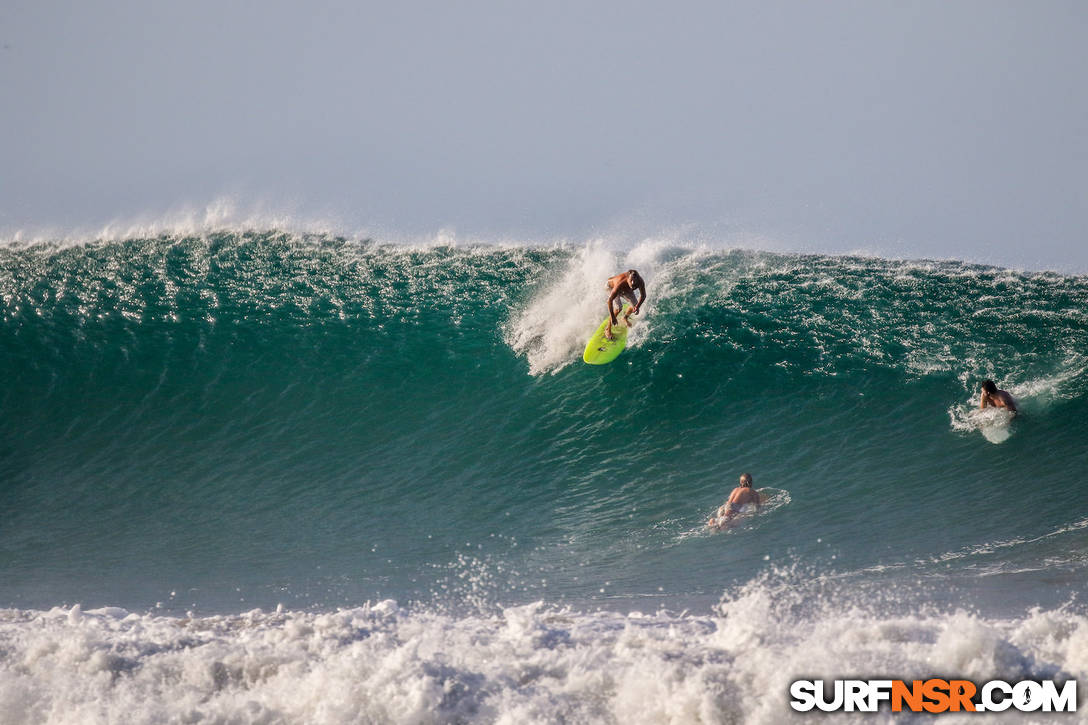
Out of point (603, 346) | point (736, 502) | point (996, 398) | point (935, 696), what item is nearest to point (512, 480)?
point (736, 502)

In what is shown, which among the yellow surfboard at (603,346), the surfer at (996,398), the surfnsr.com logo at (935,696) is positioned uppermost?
the yellow surfboard at (603,346)

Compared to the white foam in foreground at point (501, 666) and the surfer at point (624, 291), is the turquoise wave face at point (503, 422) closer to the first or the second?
the surfer at point (624, 291)

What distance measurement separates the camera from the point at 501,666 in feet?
19.4

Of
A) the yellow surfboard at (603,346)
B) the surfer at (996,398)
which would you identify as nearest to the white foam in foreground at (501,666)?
the surfer at (996,398)

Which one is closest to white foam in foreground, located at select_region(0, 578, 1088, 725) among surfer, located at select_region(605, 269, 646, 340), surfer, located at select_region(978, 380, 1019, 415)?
surfer, located at select_region(978, 380, 1019, 415)

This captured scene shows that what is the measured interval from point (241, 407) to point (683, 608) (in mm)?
6686

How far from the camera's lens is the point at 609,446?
33.0 ft

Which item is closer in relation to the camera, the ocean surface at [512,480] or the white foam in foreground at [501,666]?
the white foam in foreground at [501,666]

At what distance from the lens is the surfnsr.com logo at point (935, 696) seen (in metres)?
5.14

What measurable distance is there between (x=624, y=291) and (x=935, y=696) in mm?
7381

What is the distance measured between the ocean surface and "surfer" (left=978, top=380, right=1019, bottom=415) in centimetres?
25

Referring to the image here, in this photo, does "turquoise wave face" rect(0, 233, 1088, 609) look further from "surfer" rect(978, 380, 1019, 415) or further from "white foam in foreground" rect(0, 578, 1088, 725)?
"white foam in foreground" rect(0, 578, 1088, 725)

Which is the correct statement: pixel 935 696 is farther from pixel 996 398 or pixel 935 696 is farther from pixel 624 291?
pixel 624 291

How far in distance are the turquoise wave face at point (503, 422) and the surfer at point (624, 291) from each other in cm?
41
